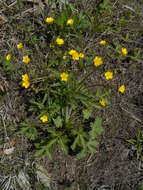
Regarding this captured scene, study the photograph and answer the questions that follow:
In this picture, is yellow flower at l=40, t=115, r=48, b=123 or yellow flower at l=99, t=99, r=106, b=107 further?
yellow flower at l=99, t=99, r=106, b=107

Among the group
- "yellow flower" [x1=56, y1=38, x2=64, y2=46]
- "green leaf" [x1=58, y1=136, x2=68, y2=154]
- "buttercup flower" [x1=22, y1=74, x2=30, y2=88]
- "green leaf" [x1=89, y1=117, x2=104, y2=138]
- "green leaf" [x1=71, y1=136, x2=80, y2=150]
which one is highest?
"yellow flower" [x1=56, y1=38, x2=64, y2=46]

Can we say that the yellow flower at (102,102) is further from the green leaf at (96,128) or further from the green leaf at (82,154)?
the green leaf at (82,154)

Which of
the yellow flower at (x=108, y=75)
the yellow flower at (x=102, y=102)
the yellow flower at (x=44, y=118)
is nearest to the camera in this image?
the yellow flower at (x=44, y=118)

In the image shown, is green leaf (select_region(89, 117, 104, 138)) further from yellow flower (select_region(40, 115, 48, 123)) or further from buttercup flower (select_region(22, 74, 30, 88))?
buttercup flower (select_region(22, 74, 30, 88))

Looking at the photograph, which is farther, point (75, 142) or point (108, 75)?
point (108, 75)

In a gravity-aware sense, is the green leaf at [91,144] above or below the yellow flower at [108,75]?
below

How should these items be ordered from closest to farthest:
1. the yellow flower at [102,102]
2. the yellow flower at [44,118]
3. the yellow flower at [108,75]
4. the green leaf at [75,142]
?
1. the green leaf at [75,142]
2. the yellow flower at [44,118]
3. the yellow flower at [102,102]
4. the yellow flower at [108,75]

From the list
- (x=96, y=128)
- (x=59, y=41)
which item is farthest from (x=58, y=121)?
(x=59, y=41)

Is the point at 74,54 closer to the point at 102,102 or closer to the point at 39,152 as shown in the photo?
the point at 102,102

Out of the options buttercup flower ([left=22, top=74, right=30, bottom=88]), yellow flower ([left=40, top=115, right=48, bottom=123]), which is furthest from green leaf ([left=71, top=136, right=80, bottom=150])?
buttercup flower ([left=22, top=74, right=30, bottom=88])

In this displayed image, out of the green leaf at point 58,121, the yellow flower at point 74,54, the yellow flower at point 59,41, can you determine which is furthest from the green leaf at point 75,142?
the yellow flower at point 59,41

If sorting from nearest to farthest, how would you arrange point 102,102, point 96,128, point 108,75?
point 96,128 < point 102,102 < point 108,75
